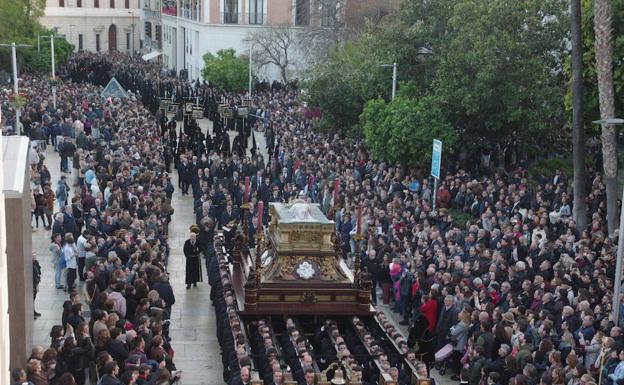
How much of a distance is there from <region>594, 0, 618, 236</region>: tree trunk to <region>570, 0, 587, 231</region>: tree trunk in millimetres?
639

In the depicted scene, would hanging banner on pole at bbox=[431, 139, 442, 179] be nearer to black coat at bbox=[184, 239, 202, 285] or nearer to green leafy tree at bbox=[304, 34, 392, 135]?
black coat at bbox=[184, 239, 202, 285]

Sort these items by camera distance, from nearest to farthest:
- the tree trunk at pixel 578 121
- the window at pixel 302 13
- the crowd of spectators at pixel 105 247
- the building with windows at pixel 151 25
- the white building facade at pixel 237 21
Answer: the crowd of spectators at pixel 105 247 → the tree trunk at pixel 578 121 → the window at pixel 302 13 → the white building facade at pixel 237 21 → the building with windows at pixel 151 25

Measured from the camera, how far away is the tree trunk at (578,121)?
940 inches

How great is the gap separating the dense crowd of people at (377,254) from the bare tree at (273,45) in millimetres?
20728

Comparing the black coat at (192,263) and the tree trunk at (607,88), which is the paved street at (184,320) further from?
the tree trunk at (607,88)

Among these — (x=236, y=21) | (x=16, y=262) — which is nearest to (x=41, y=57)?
(x=236, y=21)

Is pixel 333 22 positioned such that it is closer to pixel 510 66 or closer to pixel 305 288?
pixel 510 66

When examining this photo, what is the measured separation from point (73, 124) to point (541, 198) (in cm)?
1873

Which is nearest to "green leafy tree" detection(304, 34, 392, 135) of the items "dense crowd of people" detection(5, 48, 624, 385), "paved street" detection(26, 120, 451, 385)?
"dense crowd of people" detection(5, 48, 624, 385)

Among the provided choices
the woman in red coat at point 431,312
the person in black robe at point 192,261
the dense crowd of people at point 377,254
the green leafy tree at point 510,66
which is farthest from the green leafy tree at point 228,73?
the woman in red coat at point 431,312

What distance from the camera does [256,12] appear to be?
6431cm

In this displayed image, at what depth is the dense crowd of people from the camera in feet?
48.8

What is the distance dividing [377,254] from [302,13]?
139 feet

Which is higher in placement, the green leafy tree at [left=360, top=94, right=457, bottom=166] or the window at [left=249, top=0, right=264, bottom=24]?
the window at [left=249, top=0, right=264, bottom=24]
